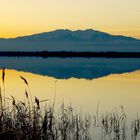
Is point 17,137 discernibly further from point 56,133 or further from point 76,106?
point 76,106

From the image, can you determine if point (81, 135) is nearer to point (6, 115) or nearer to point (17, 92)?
point (6, 115)

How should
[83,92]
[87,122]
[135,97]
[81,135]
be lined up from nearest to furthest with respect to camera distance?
1. [81,135]
2. [87,122]
3. [135,97]
4. [83,92]

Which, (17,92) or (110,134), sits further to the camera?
(17,92)

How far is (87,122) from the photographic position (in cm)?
1362

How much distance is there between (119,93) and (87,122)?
9.80 m

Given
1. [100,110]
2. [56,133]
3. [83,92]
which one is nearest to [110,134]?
[56,133]

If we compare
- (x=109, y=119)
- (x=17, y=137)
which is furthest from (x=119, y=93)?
(x=17, y=137)

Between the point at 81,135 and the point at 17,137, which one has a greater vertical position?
the point at 17,137

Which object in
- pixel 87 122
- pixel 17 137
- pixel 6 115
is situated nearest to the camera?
pixel 17 137

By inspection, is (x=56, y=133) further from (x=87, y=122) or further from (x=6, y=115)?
(x=87, y=122)

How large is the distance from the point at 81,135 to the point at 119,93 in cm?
1124

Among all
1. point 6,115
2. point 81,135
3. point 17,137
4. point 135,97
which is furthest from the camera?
point 135,97

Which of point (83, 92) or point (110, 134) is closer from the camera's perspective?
point (110, 134)

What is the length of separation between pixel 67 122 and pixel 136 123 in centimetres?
231
